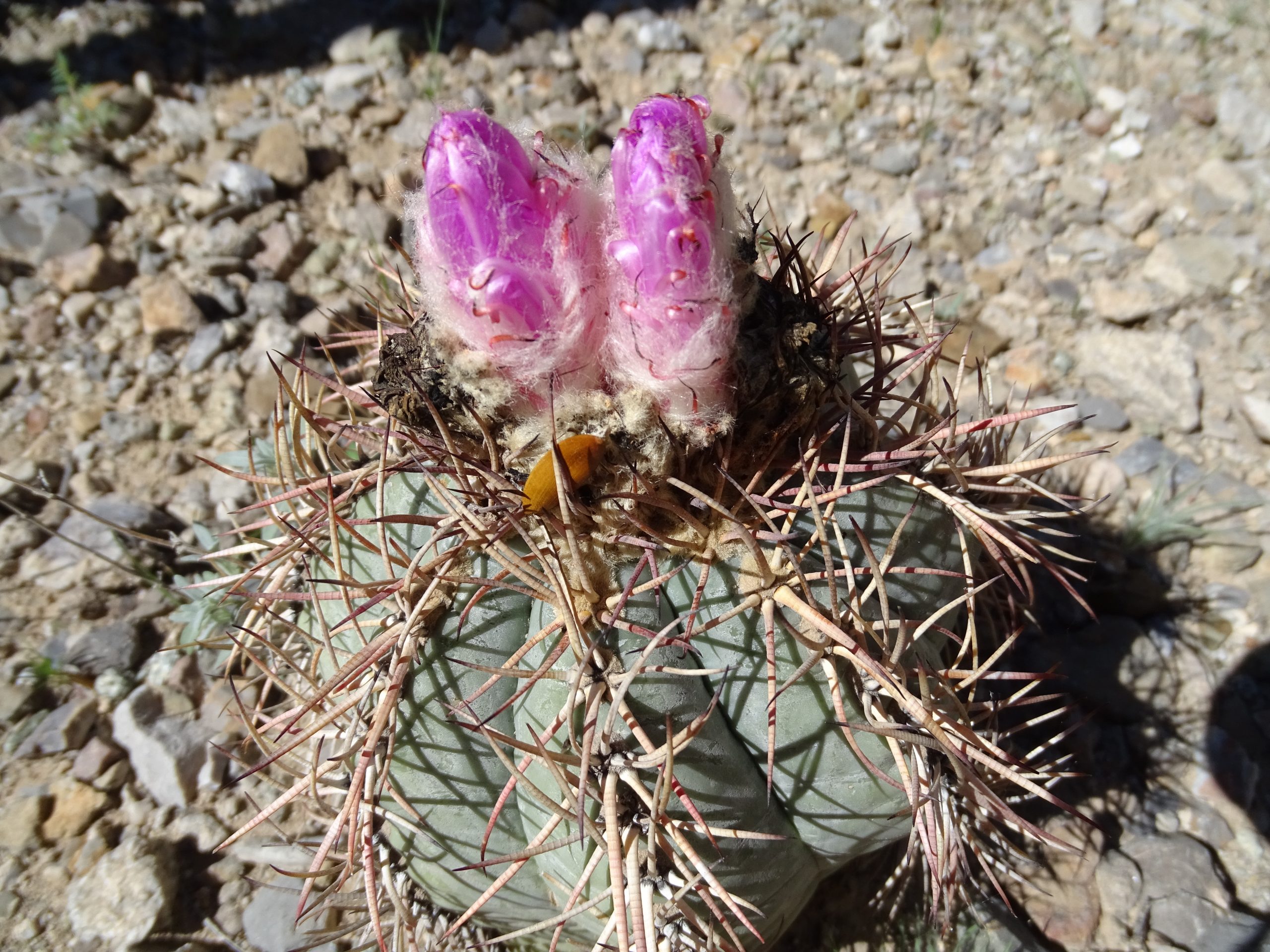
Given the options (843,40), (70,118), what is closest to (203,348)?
(70,118)

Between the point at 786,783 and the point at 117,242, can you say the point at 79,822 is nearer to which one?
the point at 786,783

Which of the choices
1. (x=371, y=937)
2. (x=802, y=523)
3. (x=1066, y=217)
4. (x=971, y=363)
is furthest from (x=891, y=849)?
(x=1066, y=217)

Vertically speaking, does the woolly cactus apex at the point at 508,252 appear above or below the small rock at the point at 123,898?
above

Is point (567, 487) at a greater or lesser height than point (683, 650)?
greater

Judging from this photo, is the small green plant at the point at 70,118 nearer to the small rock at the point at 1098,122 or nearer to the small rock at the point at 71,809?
the small rock at the point at 71,809

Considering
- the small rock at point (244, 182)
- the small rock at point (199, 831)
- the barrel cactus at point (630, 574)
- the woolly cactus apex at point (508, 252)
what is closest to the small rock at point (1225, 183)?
the barrel cactus at point (630, 574)

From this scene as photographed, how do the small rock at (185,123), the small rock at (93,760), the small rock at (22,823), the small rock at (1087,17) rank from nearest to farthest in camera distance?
the small rock at (22,823)
the small rock at (93,760)
the small rock at (185,123)
the small rock at (1087,17)
